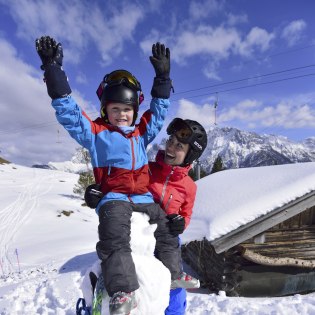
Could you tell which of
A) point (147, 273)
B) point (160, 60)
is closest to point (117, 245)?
point (147, 273)

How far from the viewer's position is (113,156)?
2.54m

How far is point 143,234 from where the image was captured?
2498mm

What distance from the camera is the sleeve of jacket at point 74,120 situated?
227cm

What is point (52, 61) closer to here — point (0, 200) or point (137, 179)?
point (137, 179)

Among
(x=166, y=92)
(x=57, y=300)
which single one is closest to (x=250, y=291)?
(x=57, y=300)

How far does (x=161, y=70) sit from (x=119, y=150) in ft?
3.39

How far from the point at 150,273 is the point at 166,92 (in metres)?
1.86

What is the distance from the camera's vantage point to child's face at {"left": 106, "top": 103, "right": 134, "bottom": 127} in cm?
267

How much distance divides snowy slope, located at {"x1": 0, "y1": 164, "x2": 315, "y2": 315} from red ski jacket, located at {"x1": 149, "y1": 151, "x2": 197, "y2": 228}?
0.59m

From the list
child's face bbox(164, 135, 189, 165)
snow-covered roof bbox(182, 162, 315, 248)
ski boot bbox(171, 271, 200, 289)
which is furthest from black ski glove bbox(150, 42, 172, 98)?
snow-covered roof bbox(182, 162, 315, 248)

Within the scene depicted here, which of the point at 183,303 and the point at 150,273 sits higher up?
the point at 150,273

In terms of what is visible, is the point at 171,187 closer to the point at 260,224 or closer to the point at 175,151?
the point at 175,151

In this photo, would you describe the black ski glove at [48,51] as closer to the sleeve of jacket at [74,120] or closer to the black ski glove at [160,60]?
the sleeve of jacket at [74,120]

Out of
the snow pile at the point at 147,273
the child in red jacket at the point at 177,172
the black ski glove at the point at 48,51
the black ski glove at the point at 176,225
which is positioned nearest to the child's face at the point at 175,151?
the child in red jacket at the point at 177,172
